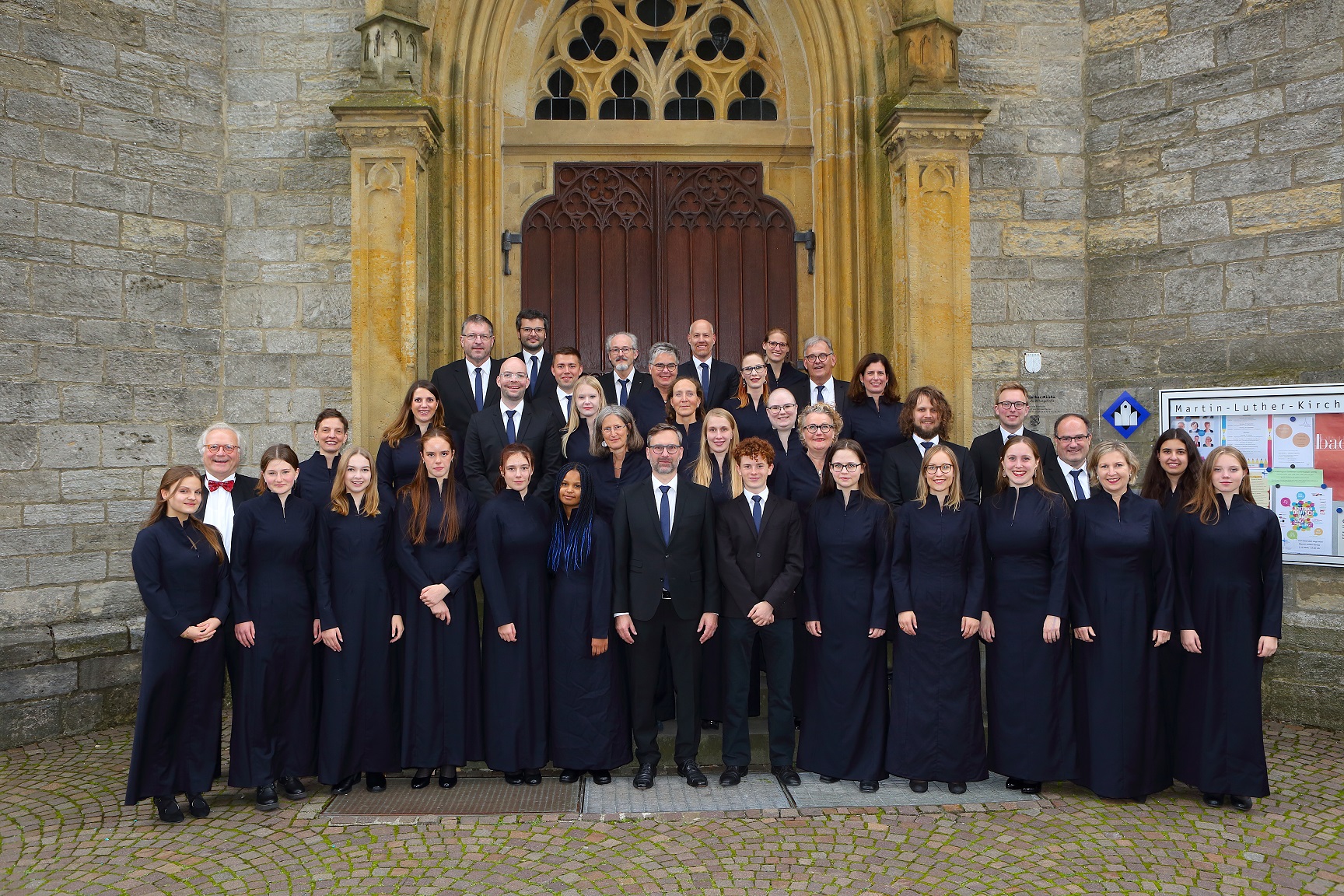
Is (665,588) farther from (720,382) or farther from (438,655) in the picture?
(720,382)

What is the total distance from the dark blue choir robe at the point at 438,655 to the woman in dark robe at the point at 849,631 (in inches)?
67.1

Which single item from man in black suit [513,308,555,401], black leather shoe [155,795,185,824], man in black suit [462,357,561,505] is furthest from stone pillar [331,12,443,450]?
black leather shoe [155,795,185,824]

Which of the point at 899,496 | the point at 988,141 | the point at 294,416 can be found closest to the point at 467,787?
the point at 899,496

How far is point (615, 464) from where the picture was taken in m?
5.29

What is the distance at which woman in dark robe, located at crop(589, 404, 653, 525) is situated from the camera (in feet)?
16.9

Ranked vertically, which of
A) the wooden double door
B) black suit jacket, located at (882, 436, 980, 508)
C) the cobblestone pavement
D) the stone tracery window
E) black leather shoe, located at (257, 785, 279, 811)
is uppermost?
the stone tracery window

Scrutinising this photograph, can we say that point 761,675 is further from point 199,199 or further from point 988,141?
point 199,199

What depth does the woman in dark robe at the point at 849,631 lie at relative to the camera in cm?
488

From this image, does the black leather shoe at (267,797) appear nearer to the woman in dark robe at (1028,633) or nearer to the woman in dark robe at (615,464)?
the woman in dark robe at (615,464)

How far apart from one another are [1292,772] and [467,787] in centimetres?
428

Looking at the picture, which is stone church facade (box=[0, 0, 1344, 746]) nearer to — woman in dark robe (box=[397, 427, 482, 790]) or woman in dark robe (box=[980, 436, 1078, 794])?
woman in dark robe (box=[397, 427, 482, 790])

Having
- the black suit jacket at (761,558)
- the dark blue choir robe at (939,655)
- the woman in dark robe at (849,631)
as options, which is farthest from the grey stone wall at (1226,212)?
the black suit jacket at (761,558)

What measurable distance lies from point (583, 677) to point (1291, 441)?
15.5 feet

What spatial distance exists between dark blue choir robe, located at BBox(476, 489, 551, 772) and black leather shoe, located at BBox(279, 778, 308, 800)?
35.1 inches
